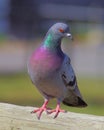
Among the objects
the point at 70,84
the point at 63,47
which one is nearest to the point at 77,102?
the point at 70,84

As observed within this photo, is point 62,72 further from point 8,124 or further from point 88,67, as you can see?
point 88,67

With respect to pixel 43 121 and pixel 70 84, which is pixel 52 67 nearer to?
pixel 70 84

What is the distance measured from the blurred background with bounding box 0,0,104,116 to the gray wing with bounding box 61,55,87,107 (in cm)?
621

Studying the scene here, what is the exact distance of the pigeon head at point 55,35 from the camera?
20.2 feet

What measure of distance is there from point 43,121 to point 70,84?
109 cm

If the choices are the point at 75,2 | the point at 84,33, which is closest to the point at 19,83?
the point at 84,33

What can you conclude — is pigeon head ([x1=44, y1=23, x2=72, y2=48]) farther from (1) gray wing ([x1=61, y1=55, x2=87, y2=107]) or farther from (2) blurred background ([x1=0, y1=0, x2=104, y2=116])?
(2) blurred background ([x1=0, y1=0, x2=104, y2=116])

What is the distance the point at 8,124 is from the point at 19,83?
13.7 metres

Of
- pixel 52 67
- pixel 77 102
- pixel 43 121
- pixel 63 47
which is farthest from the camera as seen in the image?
pixel 63 47

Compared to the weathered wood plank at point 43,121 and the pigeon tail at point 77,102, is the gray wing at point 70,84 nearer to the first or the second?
the pigeon tail at point 77,102

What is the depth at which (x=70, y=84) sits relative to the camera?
6.50 meters

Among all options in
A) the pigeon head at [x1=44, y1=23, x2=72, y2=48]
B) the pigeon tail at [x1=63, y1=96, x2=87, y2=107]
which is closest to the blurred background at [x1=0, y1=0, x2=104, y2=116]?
the pigeon tail at [x1=63, y1=96, x2=87, y2=107]

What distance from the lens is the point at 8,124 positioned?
545 cm

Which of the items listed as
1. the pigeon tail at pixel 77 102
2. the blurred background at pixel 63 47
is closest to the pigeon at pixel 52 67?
the pigeon tail at pixel 77 102
